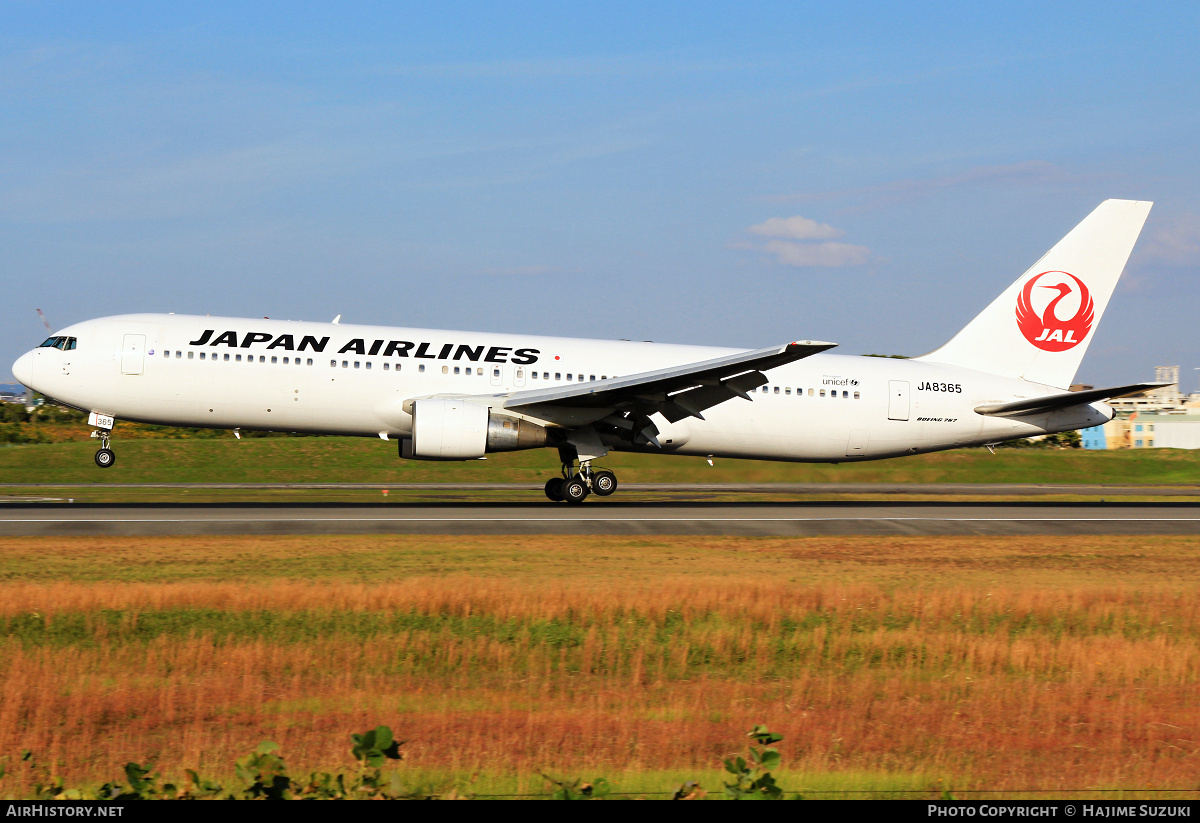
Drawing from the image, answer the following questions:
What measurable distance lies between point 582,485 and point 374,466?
854 inches

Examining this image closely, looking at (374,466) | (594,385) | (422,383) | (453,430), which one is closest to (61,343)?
(422,383)

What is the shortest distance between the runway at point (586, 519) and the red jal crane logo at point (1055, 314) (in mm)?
5480

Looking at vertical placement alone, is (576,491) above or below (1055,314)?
below

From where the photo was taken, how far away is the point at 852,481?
44.5 meters

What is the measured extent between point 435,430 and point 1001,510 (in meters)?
15.8

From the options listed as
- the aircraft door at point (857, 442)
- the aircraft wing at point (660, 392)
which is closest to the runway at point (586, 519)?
the aircraft door at point (857, 442)

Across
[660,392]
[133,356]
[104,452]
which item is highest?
[133,356]

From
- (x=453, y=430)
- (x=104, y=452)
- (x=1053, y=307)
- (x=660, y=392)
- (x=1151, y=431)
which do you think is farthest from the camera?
(x=1151, y=431)

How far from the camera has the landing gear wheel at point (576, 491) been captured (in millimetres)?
28828

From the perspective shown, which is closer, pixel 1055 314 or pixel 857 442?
pixel 857 442

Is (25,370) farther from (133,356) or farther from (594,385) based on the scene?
(594,385)

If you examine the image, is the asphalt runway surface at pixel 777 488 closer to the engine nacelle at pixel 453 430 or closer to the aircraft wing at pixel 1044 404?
the aircraft wing at pixel 1044 404

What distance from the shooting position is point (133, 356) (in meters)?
27.3

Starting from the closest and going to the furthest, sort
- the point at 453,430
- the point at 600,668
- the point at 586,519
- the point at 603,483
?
the point at 600,668, the point at 586,519, the point at 453,430, the point at 603,483
